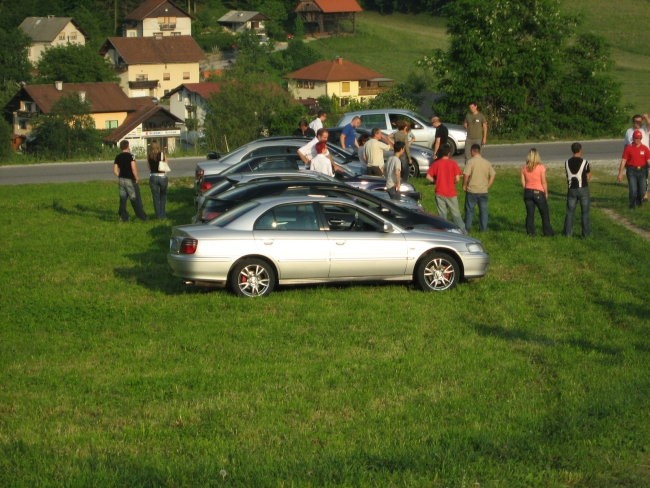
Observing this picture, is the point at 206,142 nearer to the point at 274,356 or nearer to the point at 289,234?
the point at 289,234

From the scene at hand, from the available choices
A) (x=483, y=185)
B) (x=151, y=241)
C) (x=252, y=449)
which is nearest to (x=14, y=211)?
(x=151, y=241)

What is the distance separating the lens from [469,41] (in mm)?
40719

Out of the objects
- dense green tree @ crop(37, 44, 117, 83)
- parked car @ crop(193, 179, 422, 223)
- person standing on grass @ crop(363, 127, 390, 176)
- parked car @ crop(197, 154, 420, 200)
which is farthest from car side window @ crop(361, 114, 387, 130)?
dense green tree @ crop(37, 44, 117, 83)

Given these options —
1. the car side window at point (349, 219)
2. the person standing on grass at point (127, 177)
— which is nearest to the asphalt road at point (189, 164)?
the person standing on grass at point (127, 177)

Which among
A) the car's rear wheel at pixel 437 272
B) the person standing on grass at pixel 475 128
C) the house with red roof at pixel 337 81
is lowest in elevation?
the car's rear wheel at pixel 437 272

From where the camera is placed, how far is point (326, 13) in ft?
378

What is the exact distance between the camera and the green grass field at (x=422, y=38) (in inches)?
3716

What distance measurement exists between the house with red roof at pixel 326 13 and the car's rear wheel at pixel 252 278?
102m

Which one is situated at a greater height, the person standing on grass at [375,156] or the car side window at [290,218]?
the person standing on grass at [375,156]

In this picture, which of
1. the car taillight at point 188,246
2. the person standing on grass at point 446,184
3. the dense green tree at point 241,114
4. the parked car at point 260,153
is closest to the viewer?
the car taillight at point 188,246

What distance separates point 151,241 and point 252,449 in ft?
39.4

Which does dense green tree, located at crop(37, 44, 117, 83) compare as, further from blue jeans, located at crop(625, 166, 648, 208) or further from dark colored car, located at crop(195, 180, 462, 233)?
dark colored car, located at crop(195, 180, 462, 233)

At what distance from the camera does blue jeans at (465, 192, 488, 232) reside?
19281mm

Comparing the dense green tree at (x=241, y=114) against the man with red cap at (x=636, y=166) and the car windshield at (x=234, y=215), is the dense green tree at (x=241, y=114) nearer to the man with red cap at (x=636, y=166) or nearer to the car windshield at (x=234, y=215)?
the man with red cap at (x=636, y=166)
